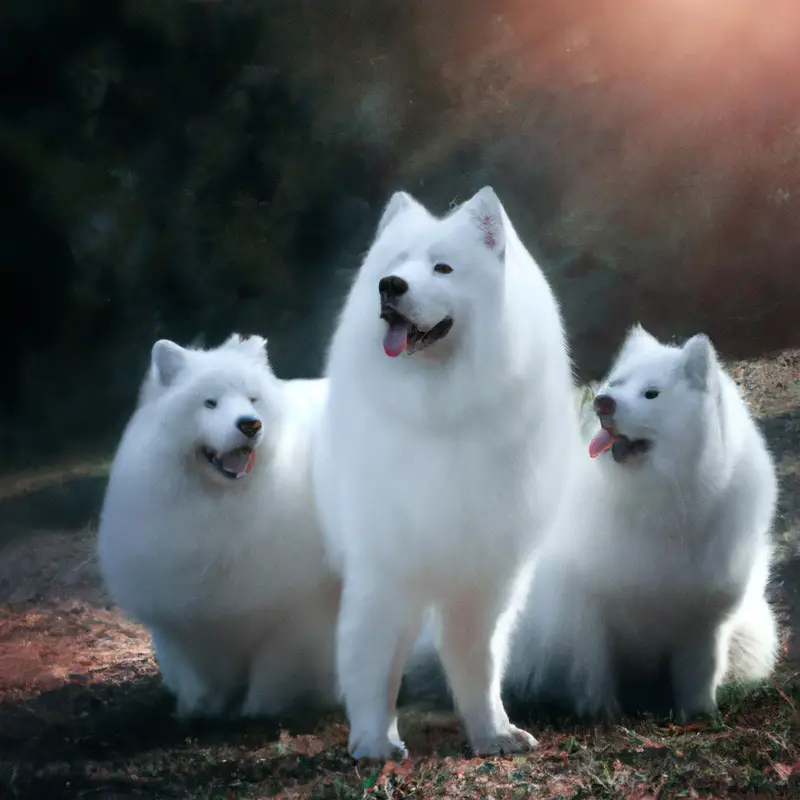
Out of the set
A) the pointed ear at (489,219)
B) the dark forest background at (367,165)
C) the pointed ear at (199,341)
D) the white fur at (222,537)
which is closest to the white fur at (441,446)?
the pointed ear at (489,219)

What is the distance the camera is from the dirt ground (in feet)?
7.41

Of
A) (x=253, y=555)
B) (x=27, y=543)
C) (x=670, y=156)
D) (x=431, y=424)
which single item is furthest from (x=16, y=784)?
(x=670, y=156)

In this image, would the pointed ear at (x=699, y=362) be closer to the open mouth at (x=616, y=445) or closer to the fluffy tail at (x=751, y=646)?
the open mouth at (x=616, y=445)

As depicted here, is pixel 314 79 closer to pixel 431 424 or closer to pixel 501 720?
pixel 431 424

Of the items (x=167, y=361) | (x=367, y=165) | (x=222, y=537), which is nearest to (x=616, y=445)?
(x=222, y=537)

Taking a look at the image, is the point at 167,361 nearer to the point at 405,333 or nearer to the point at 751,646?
the point at 405,333

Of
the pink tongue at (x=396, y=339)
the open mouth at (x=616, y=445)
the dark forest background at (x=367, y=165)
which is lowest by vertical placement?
the open mouth at (x=616, y=445)

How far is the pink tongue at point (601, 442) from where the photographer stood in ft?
8.68

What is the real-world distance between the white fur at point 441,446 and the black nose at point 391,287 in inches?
3.0

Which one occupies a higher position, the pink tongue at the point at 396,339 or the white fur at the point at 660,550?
the pink tongue at the point at 396,339

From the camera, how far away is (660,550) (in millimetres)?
2711

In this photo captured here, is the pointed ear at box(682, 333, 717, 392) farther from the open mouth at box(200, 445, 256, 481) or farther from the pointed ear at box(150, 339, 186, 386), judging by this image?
the pointed ear at box(150, 339, 186, 386)

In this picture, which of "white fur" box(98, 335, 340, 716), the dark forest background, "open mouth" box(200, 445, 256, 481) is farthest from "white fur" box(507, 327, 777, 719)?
"open mouth" box(200, 445, 256, 481)

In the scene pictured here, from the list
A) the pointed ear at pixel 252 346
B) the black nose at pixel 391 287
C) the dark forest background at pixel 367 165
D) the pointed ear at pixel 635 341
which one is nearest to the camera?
the black nose at pixel 391 287
